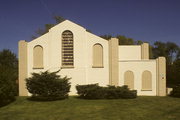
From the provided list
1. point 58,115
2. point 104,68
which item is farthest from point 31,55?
point 58,115

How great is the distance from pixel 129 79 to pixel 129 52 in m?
4.42

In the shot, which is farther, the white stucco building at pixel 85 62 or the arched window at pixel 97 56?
the arched window at pixel 97 56

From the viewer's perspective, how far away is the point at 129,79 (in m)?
23.5

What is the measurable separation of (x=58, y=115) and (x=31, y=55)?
12309mm

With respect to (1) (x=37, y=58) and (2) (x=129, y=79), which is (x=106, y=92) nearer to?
(2) (x=129, y=79)

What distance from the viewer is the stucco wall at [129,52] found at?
25.6 metres

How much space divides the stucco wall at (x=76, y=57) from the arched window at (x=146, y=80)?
4.89m

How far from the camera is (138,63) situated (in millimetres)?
23516

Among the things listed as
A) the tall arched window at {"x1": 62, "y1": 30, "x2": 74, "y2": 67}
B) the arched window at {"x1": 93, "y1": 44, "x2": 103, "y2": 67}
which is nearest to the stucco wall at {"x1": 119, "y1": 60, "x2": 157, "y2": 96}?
the arched window at {"x1": 93, "y1": 44, "x2": 103, "y2": 67}

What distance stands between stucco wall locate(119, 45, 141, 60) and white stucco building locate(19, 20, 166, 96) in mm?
2128

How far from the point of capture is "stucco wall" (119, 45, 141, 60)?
84.1 ft

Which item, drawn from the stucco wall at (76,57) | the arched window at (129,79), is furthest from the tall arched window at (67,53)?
the arched window at (129,79)

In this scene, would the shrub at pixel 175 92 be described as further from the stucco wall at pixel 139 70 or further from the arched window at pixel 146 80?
the arched window at pixel 146 80

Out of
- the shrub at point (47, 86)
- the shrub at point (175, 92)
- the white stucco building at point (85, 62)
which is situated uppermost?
the white stucco building at point (85, 62)
